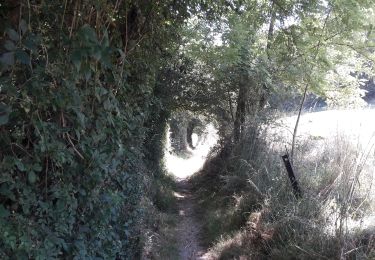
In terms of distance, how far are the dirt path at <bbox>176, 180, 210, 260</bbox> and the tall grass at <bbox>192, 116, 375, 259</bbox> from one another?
11.9 inches

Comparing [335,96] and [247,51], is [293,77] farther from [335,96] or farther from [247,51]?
[247,51]

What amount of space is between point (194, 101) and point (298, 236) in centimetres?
945

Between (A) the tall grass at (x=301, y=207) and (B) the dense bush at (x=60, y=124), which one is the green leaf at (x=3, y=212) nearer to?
(B) the dense bush at (x=60, y=124)

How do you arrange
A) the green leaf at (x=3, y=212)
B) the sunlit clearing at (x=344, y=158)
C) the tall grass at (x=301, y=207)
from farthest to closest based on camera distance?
the sunlit clearing at (x=344, y=158), the tall grass at (x=301, y=207), the green leaf at (x=3, y=212)

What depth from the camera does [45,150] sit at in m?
2.76

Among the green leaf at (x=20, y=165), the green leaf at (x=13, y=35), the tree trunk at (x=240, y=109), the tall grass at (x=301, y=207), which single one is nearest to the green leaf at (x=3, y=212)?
the green leaf at (x=20, y=165)

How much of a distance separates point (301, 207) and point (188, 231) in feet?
12.8

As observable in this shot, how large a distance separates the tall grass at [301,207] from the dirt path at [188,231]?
0.99 ft

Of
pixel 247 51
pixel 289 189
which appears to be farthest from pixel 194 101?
pixel 289 189

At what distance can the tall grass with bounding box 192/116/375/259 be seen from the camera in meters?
5.04

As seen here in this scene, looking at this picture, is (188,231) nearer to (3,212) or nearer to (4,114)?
→ (3,212)

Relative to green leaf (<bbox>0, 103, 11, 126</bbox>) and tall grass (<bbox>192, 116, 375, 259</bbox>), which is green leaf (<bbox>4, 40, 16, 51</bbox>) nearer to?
green leaf (<bbox>0, 103, 11, 126</bbox>)

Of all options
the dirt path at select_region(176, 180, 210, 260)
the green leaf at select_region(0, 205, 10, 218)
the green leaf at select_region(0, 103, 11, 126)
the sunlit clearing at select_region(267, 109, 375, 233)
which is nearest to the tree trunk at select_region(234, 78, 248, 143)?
the dirt path at select_region(176, 180, 210, 260)

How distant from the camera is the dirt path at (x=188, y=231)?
7.77 metres
